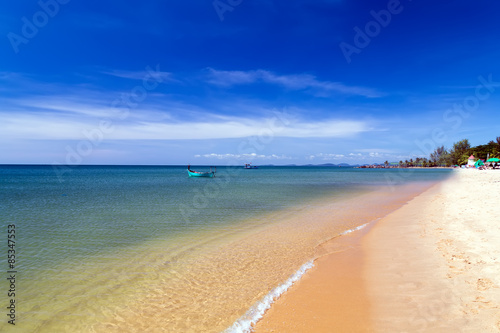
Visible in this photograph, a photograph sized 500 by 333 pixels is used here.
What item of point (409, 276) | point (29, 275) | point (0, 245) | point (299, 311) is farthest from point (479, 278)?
point (0, 245)

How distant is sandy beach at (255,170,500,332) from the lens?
16.9 ft

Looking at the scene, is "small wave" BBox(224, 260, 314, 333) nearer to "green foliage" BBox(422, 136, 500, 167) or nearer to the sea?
the sea

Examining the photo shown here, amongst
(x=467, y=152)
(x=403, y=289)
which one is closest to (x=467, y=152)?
(x=467, y=152)

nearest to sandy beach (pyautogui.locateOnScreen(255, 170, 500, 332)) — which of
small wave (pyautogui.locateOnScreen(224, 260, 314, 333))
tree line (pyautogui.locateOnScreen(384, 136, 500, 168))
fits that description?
small wave (pyautogui.locateOnScreen(224, 260, 314, 333))

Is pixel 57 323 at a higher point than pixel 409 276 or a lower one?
lower

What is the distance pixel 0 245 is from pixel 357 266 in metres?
14.3

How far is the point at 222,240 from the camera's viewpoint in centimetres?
1224

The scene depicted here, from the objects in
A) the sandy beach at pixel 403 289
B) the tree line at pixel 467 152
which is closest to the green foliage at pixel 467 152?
the tree line at pixel 467 152

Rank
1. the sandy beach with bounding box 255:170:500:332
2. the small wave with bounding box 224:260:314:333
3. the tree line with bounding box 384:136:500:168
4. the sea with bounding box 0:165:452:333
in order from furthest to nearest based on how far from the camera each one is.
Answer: the tree line with bounding box 384:136:500:168 < the sea with bounding box 0:165:452:333 < the small wave with bounding box 224:260:314:333 < the sandy beach with bounding box 255:170:500:332

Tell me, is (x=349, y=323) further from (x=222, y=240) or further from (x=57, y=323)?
(x=222, y=240)

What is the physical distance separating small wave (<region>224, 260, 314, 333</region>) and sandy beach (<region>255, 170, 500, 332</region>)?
6.3 inches

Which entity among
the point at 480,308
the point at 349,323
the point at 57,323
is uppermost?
the point at 480,308

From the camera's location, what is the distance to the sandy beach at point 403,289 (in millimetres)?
5156

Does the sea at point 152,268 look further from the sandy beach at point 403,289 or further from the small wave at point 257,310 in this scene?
the sandy beach at point 403,289
